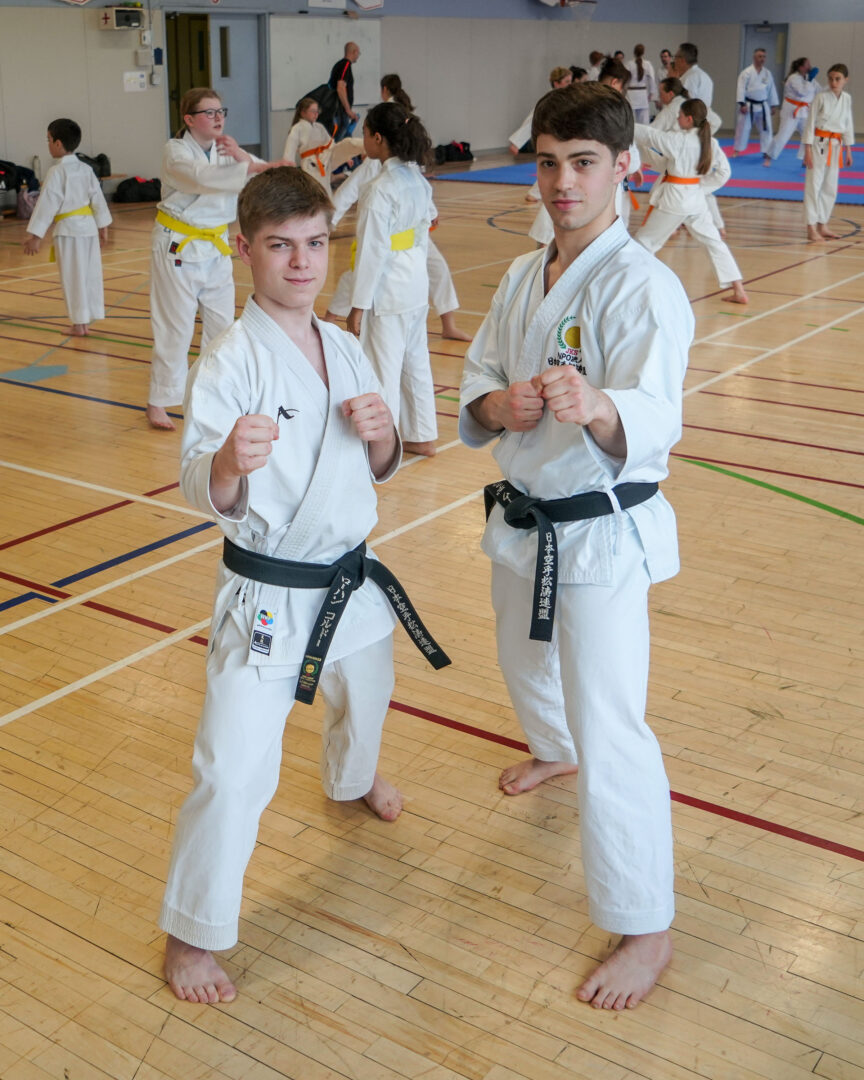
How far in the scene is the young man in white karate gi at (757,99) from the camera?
1856cm

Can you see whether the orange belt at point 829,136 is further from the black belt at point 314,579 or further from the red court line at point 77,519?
the black belt at point 314,579

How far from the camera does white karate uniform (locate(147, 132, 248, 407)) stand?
17.3 feet

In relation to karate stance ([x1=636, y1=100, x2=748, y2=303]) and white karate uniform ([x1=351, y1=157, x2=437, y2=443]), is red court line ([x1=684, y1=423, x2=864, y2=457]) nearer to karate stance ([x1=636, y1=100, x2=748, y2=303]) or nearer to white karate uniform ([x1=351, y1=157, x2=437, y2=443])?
white karate uniform ([x1=351, y1=157, x2=437, y2=443])

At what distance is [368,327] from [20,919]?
10.6ft

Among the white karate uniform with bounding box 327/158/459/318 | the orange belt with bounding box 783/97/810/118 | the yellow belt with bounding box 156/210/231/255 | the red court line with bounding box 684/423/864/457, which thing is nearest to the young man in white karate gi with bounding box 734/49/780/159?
the orange belt with bounding box 783/97/810/118

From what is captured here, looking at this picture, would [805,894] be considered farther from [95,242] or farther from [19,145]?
[19,145]

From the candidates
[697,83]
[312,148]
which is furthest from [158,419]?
[697,83]

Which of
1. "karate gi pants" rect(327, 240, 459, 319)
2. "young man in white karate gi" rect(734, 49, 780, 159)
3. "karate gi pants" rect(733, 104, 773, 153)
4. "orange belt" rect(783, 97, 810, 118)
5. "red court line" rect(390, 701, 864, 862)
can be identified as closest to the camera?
"red court line" rect(390, 701, 864, 862)

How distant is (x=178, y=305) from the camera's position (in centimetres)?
553

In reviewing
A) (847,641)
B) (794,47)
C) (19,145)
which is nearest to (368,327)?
(847,641)

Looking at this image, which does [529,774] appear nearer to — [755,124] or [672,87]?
[672,87]

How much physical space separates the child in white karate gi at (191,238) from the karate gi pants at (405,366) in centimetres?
87

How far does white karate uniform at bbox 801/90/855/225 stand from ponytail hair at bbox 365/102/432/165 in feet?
22.6

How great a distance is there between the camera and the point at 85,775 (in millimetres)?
2902
